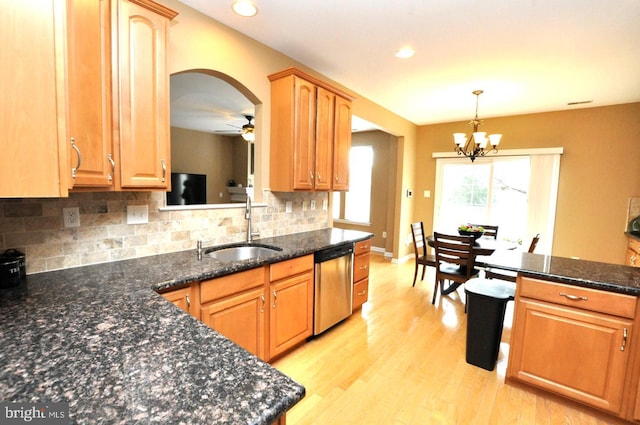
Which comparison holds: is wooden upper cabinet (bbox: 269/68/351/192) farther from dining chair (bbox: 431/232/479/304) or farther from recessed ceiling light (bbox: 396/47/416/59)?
dining chair (bbox: 431/232/479/304)

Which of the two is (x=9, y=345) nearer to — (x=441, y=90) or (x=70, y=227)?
(x=70, y=227)

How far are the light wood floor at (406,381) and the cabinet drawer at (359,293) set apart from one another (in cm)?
14

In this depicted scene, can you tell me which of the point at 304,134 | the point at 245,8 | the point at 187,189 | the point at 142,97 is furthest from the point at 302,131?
the point at 187,189

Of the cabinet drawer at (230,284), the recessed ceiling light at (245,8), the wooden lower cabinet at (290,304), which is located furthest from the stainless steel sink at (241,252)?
the recessed ceiling light at (245,8)

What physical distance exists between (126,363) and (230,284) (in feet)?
3.36

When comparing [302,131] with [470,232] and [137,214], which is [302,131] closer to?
[137,214]

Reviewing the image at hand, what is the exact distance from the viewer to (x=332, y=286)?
271 centimetres

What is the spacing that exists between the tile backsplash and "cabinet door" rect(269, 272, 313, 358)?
650mm

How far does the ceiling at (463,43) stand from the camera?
207 centimetres

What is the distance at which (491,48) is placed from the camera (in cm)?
260

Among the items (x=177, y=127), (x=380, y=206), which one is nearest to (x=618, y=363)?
(x=380, y=206)

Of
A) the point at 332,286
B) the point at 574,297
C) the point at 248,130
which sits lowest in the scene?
the point at 332,286

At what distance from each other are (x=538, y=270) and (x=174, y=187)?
246 inches

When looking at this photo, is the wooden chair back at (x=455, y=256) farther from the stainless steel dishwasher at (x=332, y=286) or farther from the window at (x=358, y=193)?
the window at (x=358, y=193)
